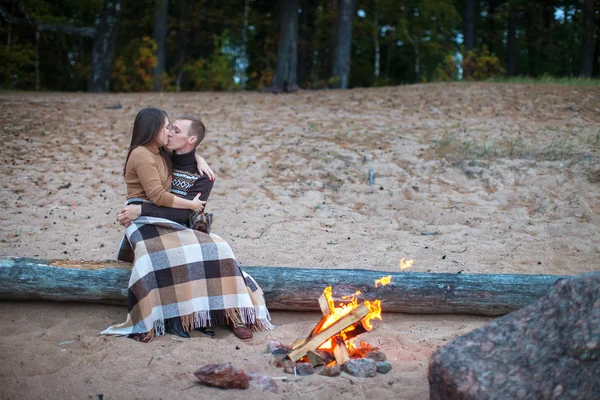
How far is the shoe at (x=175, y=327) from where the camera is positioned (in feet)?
14.3

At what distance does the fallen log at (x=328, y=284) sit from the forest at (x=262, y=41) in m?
10.6

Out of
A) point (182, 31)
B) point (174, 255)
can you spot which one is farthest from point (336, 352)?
point (182, 31)

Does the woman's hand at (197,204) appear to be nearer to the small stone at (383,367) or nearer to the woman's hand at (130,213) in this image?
the woman's hand at (130,213)

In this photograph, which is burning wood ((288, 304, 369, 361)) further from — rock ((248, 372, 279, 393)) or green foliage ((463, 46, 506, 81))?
green foliage ((463, 46, 506, 81))

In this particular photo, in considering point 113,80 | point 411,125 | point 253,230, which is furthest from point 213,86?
point 253,230

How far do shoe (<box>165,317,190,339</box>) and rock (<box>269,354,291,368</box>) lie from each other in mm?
734

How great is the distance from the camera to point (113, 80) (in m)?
19.4

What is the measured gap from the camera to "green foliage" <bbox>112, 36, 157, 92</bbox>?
18.0 metres

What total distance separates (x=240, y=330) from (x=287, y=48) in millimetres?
11113

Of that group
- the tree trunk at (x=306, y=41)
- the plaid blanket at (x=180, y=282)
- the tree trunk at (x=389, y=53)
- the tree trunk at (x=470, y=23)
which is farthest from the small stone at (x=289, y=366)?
the tree trunk at (x=389, y=53)

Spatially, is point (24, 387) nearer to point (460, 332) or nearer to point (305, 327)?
point (305, 327)

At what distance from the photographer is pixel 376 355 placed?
13.1 ft

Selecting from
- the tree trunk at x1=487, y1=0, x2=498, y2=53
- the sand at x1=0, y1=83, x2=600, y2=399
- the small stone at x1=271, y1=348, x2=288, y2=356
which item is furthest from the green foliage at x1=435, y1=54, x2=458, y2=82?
the small stone at x1=271, y1=348, x2=288, y2=356

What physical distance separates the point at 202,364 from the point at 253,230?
3359 mm
